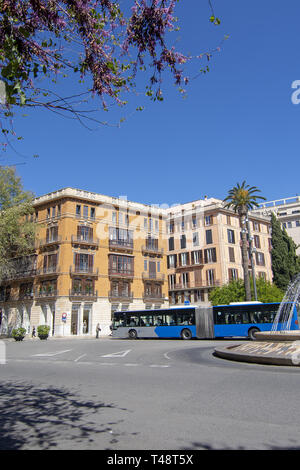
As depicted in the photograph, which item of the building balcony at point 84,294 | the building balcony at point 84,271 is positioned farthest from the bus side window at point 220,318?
the building balcony at point 84,271

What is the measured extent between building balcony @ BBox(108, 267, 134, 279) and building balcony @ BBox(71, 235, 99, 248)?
3.98 meters

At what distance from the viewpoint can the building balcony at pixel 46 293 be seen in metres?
43.7

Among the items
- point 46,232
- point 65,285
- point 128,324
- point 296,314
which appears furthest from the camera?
point 46,232

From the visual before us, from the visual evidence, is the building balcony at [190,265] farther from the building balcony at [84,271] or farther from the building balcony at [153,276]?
the building balcony at [84,271]

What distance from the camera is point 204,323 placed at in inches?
1188

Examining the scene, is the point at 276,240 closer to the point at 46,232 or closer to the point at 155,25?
the point at 46,232

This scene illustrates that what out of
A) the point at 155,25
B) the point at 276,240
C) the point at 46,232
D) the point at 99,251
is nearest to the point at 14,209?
the point at 46,232

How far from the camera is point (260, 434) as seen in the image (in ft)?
16.0

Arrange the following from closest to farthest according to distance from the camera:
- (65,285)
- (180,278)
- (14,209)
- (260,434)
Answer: (260,434) < (14,209) < (65,285) < (180,278)

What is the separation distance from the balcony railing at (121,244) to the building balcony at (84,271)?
4299mm

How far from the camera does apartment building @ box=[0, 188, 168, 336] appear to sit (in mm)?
44406

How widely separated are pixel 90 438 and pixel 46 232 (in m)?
44.7

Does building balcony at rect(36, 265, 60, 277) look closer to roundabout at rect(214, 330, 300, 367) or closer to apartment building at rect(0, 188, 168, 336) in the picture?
apartment building at rect(0, 188, 168, 336)

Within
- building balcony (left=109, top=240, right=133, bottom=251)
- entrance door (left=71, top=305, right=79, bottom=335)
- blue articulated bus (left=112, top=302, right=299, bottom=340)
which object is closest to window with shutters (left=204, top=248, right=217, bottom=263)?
building balcony (left=109, top=240, right=133, bottom=251)
